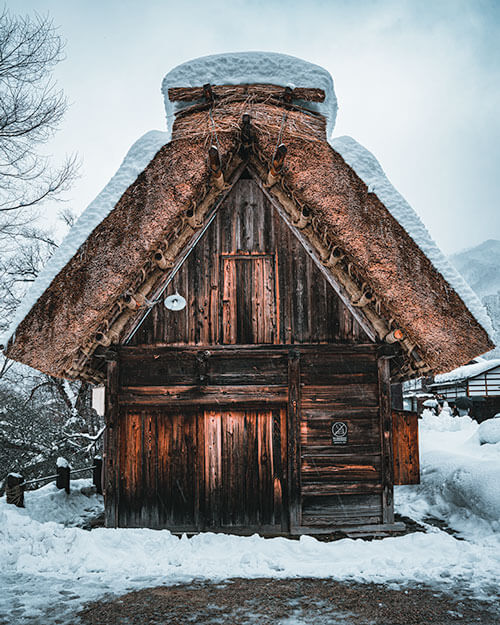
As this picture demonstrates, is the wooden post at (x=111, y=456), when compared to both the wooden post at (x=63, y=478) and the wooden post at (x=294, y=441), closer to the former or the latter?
the wooden post at (x=294, y=441)

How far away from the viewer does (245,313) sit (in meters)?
7.09

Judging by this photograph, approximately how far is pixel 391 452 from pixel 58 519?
18.3 feet

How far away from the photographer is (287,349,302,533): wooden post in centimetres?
677

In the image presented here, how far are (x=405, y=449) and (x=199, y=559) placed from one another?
3.65 metres

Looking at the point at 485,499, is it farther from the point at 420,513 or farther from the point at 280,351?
the point at 280,351

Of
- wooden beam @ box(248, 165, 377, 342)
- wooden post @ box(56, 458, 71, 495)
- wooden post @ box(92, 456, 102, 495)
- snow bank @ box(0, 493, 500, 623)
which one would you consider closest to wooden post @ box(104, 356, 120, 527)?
snow bank @ box(0, 493, 500, 623)

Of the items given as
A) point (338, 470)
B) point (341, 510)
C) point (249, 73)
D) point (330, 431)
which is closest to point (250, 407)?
point (330, 431)

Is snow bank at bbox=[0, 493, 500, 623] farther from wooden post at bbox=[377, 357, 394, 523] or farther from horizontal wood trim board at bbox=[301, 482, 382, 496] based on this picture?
horizontal wood trim board at bbox=[301, 482, 382, 496]

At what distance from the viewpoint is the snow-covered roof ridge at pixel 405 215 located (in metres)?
6.75

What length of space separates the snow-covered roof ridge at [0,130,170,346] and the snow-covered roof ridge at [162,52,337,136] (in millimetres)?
1276

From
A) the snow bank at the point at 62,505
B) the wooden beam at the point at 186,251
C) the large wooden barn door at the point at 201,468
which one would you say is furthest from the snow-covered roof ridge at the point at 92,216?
the snow bank at the point at 62,505

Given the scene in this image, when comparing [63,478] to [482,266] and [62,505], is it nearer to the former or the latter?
[62,505]

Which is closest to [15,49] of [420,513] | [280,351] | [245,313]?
[245,313]

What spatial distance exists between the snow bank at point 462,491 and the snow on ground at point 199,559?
1.2 inches
